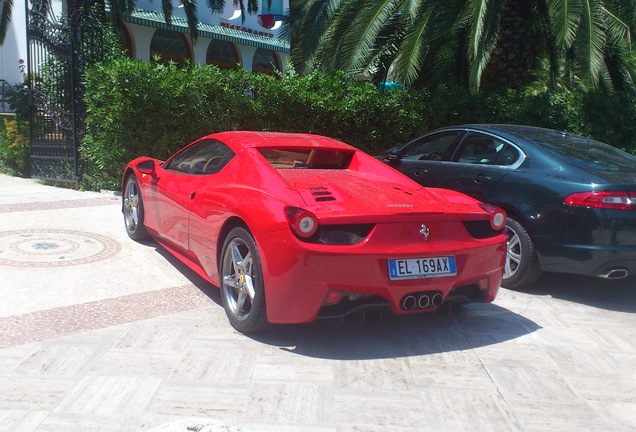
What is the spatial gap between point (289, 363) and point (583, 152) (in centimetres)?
382

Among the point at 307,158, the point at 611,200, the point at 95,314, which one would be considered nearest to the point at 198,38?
the point at 307,158

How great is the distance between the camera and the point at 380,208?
14.0 feet

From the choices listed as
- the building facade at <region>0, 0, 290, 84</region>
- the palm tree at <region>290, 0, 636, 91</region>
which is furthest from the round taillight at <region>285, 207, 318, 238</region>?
the building facade at <region>0, 0, 290, 84</region>

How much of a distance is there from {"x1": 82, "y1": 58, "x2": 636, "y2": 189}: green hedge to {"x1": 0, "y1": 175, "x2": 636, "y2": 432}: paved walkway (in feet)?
15.4

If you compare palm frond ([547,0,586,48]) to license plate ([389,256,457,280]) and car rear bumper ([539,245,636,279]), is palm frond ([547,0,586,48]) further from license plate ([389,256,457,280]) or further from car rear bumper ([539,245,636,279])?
license plate ([389,256,457,280])

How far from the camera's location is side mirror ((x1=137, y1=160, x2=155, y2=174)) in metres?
6.29

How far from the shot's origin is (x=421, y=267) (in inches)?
167

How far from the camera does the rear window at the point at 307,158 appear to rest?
5.23m

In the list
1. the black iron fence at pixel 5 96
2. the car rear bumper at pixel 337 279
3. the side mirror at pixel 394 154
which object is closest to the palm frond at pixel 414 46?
the side mirror at pixel 394 154

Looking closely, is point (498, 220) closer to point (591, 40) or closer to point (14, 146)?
point (591, 40)

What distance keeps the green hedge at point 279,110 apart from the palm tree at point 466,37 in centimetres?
67

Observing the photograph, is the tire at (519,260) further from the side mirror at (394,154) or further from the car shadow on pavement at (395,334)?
the side mirror at (394,154)

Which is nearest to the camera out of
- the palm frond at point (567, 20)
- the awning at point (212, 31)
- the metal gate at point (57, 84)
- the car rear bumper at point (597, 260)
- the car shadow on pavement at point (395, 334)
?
the car shadow on pavement at point (395, 334)

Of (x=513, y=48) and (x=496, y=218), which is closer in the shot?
(x=496, y=218)
